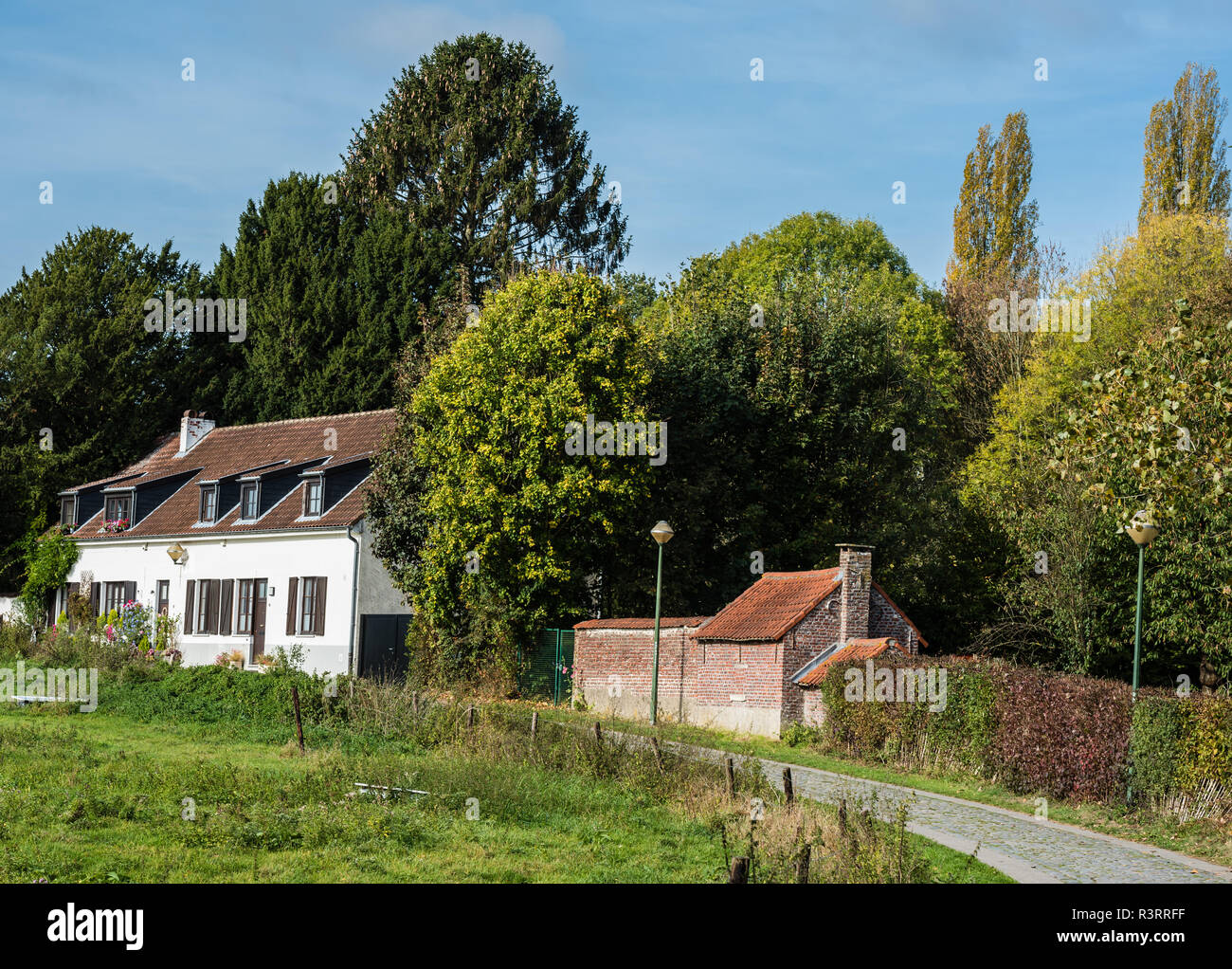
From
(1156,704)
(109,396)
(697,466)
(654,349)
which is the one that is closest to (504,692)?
(697,466)

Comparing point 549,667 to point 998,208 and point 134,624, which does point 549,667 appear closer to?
point 134,624

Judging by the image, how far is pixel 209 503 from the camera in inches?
1539

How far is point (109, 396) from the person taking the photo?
158 ft

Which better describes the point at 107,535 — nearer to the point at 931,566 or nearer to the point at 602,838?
the point at 931,566

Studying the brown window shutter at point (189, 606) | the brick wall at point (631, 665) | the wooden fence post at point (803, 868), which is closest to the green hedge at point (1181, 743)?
the wooden fence post at point (803, 868)

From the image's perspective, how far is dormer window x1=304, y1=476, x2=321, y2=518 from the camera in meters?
35.5

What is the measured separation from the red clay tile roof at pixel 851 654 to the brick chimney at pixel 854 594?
1.10ft

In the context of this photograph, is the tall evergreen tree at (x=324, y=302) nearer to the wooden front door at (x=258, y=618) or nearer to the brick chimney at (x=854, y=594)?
the wooden front door at (x=258, y=618)

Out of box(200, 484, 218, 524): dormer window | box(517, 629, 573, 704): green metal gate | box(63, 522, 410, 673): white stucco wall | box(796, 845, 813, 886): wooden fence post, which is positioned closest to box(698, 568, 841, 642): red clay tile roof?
box(517, 629, 573, 704): green metal gate

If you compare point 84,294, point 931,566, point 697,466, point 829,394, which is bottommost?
point 931,566

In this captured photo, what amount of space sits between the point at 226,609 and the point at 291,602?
3.22 meters

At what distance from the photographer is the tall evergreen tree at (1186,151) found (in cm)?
4925

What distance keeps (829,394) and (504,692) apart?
13808 millimetres

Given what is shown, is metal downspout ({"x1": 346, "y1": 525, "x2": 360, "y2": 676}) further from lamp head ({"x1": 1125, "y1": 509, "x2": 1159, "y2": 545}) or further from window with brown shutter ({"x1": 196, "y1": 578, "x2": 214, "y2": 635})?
lamp head ({"x1": 1125, "y1": 509, "x2": 1159, "y2": 545})
